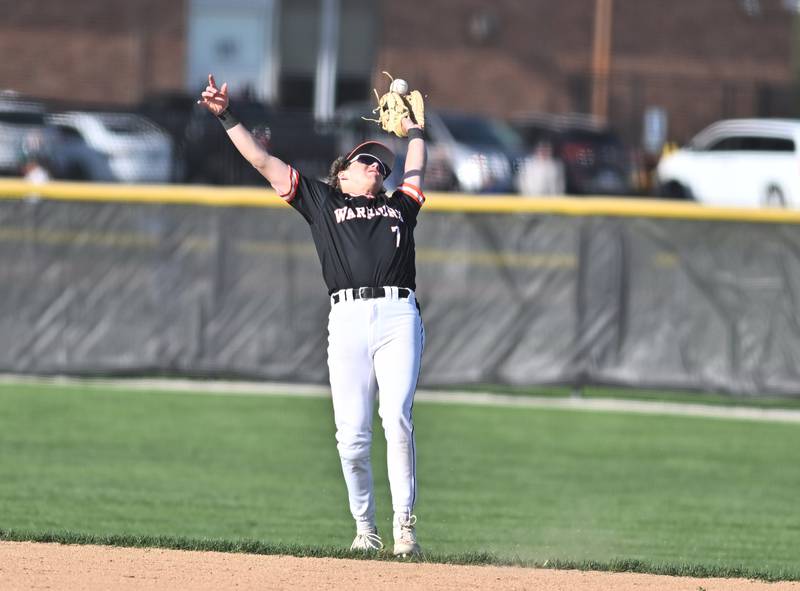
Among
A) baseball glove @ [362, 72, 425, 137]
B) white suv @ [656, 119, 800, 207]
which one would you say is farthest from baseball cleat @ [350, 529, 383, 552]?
white suv @ [656, 119, 800, 207]

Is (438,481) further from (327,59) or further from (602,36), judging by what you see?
(602,36)

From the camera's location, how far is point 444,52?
3672 centimetres

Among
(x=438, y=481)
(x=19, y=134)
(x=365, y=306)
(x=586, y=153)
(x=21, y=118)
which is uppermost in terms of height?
(x=21, y=118)

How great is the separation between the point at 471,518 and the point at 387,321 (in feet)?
9.80

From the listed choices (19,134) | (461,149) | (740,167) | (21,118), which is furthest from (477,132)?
(19,134)

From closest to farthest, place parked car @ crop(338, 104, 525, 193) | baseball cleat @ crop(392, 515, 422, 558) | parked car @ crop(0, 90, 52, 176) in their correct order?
baseball cleat @ crop(392, 515, 422, 558)
parked car @ crop(0, 90, 52, 176)
parked car @ crop(338, 104, 525, 193)

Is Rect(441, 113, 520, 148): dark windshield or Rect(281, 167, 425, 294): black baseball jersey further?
Rect(441, 113, 520, 148): dark windshield

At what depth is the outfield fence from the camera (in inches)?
591

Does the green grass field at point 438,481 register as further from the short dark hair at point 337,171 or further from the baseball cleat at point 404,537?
the short dark hair at point 337,171

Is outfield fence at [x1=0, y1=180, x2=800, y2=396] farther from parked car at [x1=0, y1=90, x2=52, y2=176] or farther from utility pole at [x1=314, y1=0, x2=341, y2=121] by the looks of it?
utility pole at [x1=314, y1=0, x2=341, y2=121]

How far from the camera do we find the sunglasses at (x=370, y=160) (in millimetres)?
7398

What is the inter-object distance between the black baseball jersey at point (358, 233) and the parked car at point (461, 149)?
52.4ft

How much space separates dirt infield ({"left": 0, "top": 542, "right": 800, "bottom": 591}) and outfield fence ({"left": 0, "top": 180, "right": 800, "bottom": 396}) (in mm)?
7823

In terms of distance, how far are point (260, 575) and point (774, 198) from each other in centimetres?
1813
